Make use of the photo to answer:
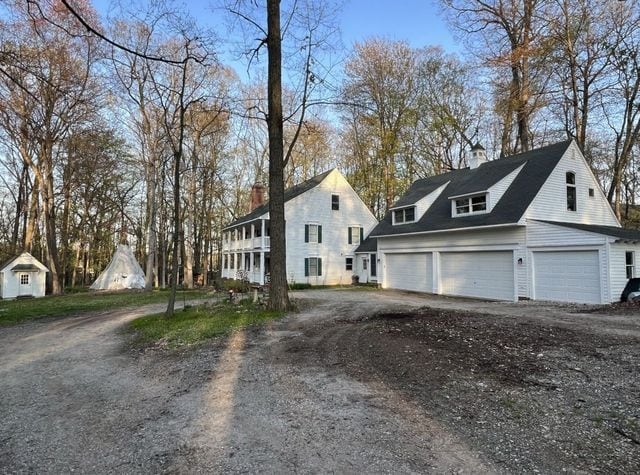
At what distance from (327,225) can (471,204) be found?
424 inches

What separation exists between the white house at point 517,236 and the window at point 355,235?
5.93 meters

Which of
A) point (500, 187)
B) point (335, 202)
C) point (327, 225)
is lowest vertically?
point (327, 225)

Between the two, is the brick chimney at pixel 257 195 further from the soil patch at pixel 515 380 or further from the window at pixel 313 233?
the soil patch at pixel 515 380

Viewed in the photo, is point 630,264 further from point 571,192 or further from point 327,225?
point 327,225

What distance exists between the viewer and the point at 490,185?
1619 centimetres

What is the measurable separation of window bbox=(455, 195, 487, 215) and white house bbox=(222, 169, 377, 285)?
9.94m

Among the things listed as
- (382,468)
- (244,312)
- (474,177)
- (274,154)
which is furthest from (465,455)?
(474,177)

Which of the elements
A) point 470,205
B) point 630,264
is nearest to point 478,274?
point 470,205

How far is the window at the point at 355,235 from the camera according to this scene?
87.9 ft

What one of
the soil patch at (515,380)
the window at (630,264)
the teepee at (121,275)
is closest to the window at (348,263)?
the teepee at (121,275)

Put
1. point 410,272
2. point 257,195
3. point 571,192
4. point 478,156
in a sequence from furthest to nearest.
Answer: point 257,195 → point 478,156 → point 410,272 → point 571,192

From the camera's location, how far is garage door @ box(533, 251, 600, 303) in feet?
40.9

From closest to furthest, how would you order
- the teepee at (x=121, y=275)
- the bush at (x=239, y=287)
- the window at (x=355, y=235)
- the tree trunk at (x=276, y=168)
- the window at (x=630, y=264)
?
the tree trunk at (x=276, y=168) < the window at (x=630, y=264) < the bush at (x=239, y=287) < the teepee at (x=121, y=275) < the window at (x=355, y=235)

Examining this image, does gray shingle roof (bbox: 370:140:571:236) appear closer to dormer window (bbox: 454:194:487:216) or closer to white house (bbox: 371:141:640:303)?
white house (bbox: 371:141:640:303)
